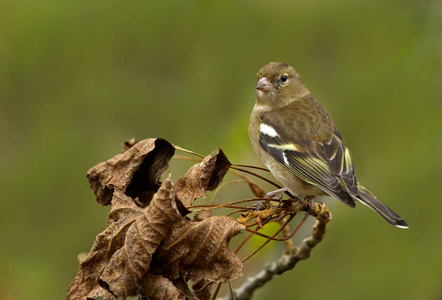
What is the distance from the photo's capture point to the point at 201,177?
348 cm

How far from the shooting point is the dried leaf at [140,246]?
3092 mm

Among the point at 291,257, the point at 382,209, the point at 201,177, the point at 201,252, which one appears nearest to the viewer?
the point at 201,252

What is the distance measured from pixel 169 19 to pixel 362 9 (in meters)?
1.58

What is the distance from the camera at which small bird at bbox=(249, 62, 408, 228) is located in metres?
4.28

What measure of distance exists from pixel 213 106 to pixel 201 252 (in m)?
2.41

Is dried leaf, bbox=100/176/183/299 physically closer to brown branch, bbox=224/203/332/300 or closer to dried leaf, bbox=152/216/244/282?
dried leaf, bbox=152/216/244/282

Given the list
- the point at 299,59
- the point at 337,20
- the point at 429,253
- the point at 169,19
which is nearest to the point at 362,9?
the point at 337,20

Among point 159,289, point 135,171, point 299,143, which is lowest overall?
point 159,289

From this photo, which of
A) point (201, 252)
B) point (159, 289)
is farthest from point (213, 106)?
point (159, 289)

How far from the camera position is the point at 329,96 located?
531 centimetres

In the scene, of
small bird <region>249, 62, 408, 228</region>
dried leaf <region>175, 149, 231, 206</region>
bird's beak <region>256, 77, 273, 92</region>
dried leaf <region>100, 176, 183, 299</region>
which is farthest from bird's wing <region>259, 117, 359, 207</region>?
dried leaf <region>100, 176, 183, 299</region>

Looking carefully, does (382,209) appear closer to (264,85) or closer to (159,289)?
(264,85)

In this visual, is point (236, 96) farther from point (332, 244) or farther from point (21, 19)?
point (21, 19)

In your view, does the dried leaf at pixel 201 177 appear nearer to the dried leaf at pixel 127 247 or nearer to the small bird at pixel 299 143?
the dried leaf at pixel 127 247
